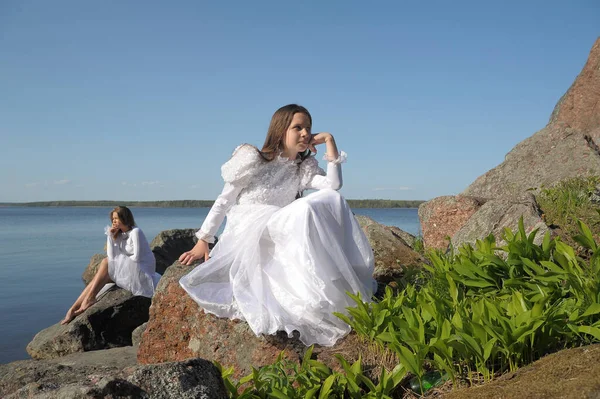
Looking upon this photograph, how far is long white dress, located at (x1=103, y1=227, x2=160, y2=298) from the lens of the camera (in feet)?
29.9

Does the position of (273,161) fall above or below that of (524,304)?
above

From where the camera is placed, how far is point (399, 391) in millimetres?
3908

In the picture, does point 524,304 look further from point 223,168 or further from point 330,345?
point 223,168

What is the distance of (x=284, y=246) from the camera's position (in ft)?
16.3

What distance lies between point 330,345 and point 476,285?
1333 millimetres

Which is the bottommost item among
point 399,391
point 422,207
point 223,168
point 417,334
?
point 399,391

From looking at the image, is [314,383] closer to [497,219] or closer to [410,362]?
[410,362]

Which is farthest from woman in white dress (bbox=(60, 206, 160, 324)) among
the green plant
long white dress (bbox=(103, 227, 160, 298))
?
the green plant

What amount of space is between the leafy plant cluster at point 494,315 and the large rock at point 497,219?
5.13 feet

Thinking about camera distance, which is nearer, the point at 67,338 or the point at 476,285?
the point at 476,285

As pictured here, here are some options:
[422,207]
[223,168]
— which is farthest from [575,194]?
[223,168]

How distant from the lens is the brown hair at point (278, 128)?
5.69m

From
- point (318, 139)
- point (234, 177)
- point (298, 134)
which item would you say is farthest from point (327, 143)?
point (234, 177)

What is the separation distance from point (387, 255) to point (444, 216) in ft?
6.05
